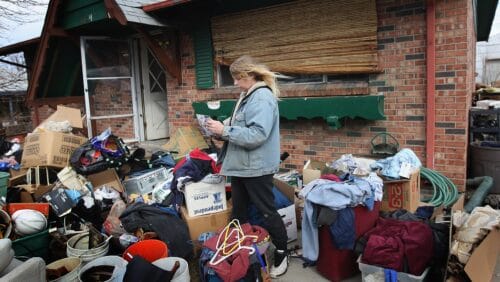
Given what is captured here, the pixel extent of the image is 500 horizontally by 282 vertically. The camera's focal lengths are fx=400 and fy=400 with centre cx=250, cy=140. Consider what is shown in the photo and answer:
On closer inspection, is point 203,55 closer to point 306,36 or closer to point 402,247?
point 306,36

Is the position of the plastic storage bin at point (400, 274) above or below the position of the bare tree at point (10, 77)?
below

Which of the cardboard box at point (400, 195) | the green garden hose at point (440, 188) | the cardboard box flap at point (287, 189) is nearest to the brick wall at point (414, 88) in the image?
the green garden hose at point (440, 188)

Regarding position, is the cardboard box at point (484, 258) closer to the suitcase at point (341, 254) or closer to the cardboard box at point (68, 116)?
the suitcase at point (341, 254)

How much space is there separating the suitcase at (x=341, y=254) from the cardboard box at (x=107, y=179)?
9.93 ft

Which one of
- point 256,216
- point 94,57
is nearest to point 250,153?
point 256,216

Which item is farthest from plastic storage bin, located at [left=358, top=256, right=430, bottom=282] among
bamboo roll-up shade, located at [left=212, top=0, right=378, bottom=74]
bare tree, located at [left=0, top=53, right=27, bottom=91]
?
bare tree, located at [left=0, top=53, right=27, bottom=91]

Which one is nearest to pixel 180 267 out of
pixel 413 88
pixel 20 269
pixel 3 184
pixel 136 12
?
pixel 20 269

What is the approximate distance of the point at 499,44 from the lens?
19.8 meters

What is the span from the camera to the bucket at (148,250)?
315 cm

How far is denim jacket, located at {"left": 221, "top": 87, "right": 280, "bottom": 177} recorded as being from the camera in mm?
2982

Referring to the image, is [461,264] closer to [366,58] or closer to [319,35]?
[366,58]

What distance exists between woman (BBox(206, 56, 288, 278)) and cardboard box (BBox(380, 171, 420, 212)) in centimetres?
126

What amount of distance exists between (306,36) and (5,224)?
396cm

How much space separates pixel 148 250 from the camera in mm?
3205
